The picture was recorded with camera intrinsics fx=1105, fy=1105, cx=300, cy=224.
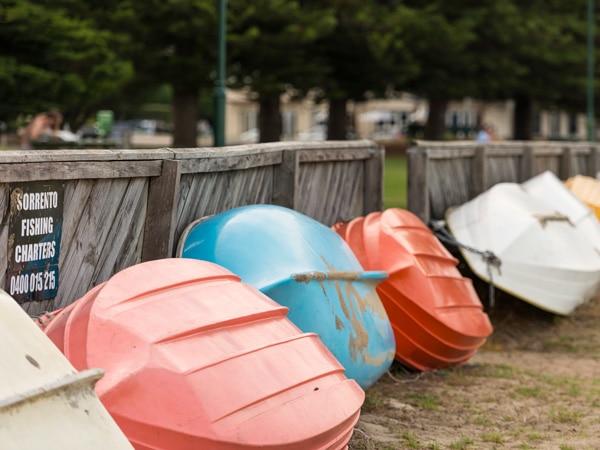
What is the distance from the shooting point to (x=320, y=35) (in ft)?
82.5

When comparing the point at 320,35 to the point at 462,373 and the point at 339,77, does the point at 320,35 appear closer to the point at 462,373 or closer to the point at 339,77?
the point at 339,77

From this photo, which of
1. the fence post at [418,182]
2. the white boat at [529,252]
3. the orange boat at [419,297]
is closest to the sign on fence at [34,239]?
the orange boat at [419,297]

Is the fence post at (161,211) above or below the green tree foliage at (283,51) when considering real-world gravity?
below

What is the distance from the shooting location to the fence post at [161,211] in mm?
6516

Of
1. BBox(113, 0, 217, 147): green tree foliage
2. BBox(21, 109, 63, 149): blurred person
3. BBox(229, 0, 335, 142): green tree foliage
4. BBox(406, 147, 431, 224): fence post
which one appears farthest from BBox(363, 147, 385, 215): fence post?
BBox(229, 0, 335, 142): green tree foliage

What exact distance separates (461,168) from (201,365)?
8.24 m

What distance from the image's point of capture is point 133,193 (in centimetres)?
641

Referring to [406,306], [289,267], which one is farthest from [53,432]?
[406,306]

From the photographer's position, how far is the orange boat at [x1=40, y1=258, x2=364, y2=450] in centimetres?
425

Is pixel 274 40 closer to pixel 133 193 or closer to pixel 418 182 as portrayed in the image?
pixel 418 182

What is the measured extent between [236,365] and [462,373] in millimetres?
4322

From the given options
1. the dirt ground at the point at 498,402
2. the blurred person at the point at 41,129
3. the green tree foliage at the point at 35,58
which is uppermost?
the green tree foliage at the point at 35,58

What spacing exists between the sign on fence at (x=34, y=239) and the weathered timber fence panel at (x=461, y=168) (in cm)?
555

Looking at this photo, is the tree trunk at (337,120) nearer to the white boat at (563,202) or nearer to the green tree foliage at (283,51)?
the green tree foliage at (283,51)
